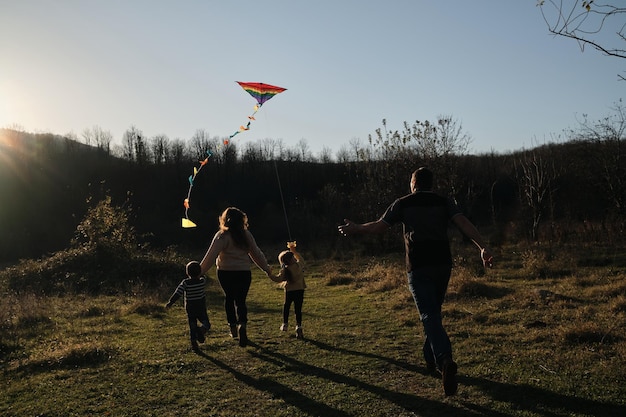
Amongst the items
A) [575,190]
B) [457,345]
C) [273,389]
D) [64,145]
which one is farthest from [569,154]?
[64,145]

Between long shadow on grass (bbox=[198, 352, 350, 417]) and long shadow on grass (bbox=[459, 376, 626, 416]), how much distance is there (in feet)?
4.30

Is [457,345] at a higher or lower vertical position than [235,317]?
lower

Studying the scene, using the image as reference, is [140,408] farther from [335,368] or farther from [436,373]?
[436,373]

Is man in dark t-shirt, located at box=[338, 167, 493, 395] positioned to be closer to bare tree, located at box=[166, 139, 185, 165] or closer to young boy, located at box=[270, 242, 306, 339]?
young boy, located at box=[270, 242, 306, 339]

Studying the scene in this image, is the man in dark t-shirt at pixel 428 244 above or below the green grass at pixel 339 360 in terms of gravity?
above

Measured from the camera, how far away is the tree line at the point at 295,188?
23.7 m

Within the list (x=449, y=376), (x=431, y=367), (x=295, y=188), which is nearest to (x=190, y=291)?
(x=431, y=367)

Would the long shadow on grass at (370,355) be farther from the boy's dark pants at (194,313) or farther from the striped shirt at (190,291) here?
the striped shirt at (190,291)

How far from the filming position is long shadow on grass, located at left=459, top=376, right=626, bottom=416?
4.30m

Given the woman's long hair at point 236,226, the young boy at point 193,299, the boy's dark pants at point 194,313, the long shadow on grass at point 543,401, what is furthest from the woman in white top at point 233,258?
the long shadow on grass at point 543,401

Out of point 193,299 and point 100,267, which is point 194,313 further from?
point 100,267

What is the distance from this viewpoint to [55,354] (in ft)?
23.7

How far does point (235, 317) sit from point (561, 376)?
14.3 ft

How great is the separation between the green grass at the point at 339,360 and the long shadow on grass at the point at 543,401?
0.02m
